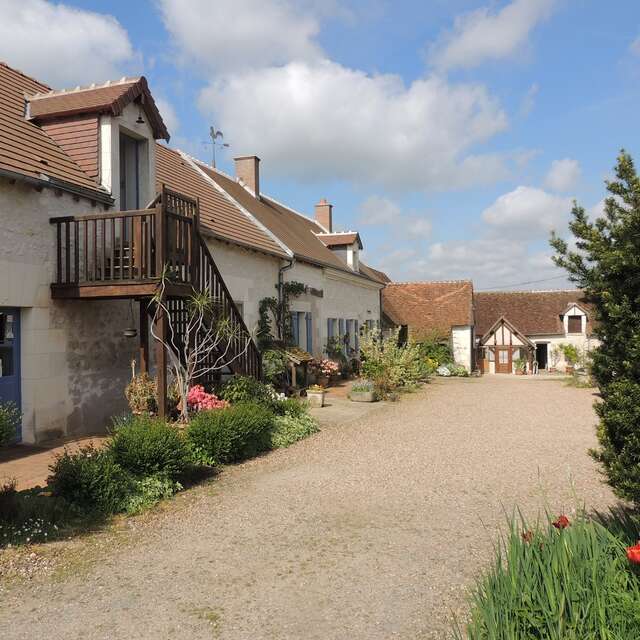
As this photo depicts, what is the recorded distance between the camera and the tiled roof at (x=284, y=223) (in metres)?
17.1

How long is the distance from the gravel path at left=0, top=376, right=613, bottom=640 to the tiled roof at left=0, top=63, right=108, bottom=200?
191 inches

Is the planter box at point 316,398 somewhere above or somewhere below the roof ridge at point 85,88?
below

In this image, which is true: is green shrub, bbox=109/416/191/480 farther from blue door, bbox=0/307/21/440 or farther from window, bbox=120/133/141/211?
window, bbox=120/133/141/211

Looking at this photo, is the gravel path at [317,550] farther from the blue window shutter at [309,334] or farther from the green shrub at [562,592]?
the blue window shutter at [309,334]

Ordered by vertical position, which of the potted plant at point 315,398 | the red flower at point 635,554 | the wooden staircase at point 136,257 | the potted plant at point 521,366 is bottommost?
the potted plant at point 521,366

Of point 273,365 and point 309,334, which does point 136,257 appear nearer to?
point 273,365

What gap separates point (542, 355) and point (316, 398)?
32.6m

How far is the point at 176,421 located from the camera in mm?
8805

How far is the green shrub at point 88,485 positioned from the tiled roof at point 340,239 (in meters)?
18.3

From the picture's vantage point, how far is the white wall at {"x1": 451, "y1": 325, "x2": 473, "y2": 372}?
107 ft

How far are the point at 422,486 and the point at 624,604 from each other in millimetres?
4025

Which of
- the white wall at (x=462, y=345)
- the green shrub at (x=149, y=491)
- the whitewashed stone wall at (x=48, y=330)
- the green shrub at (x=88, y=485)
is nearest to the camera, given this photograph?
the green shrub at (x=88, y=485)

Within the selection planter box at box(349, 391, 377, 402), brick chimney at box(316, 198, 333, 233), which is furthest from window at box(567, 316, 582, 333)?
planter box at box(349, 391, 377, 402)

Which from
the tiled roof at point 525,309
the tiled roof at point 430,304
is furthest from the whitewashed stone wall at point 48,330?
the tiled roof at point 525,309
